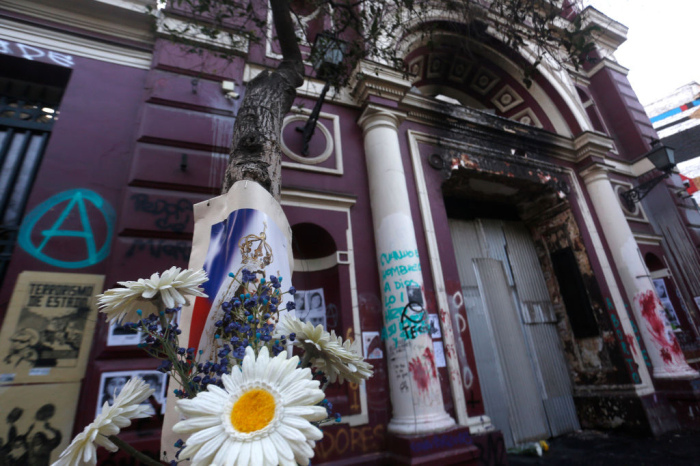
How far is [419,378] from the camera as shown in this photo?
372cm

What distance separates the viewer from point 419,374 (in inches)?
147

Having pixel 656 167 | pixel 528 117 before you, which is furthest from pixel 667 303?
pixel 528 117

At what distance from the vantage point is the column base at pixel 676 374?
18.6 feet

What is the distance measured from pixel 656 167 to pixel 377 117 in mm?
6266

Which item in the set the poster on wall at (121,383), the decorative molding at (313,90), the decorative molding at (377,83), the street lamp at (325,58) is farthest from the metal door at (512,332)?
the poster on wall at (121,383)

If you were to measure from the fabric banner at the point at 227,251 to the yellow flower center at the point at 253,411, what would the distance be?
0.66 meters

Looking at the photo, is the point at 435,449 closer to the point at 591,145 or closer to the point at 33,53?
the point at 33,53

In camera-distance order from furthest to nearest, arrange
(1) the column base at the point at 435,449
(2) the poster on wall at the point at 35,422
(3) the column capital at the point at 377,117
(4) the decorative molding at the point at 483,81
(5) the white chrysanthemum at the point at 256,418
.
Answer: (4) the decorative molding at the point at 483,81, (3) the column capital at the point at 377,117, (1) the column base at the point at 435,449, (2) the poster on wall at the point at 35,422, (5) the white chrysanthemum at the point at 256,418

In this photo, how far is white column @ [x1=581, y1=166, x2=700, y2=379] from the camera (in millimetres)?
5910

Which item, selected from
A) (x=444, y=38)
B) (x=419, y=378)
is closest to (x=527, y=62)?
(x=444, y=38)

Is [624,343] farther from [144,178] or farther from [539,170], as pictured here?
[144,178]

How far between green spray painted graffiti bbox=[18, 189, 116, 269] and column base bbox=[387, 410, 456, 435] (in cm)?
347

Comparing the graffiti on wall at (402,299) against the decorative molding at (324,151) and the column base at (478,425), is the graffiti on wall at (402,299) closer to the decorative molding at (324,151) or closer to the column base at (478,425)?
the column base at (478,425)

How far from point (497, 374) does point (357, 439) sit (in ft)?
9.42
